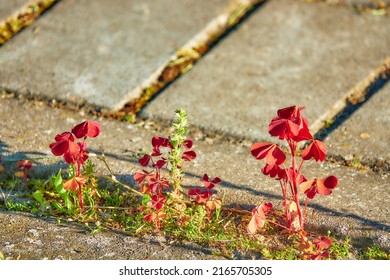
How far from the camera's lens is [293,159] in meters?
2.53

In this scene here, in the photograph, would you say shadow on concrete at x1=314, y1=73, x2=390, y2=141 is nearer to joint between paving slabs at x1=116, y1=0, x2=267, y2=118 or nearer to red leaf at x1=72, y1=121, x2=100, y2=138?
joint between paving slabs at x1=116, y1=0, x2=267, y2=118

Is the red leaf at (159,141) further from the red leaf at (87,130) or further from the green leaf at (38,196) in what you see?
the green leaf at (38,196)

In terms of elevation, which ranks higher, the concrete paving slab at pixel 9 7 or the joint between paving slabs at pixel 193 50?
the concrete paving slab at pixel 9 7

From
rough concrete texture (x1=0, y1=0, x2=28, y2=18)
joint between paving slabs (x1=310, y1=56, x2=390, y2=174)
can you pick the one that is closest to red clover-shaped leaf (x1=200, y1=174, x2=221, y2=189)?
joint between paving slabs (x1=310, y1=56, x2=390, y2=174)

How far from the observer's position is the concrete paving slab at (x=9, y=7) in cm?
395

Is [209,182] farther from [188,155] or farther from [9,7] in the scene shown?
[9,7]

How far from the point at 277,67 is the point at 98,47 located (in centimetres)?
82

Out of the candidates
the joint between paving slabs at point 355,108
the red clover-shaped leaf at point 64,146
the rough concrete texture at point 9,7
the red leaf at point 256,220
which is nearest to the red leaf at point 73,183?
the red clover-shaped leaf at point 64,146

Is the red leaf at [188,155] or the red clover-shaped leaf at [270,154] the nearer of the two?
the red clover-shaped leaf at [270,154]

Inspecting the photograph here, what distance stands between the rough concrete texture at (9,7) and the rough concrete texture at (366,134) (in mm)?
1715

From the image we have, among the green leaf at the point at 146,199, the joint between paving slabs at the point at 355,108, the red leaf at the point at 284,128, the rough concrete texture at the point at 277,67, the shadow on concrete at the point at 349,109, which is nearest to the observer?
the red leaf at the point at 284,128

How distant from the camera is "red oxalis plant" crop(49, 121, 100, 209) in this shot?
2.60 meters

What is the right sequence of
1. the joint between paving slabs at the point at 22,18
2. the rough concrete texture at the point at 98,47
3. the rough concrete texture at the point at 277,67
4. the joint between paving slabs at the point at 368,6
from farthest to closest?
the joint between paving slabs at the point at 368,6 < the joint between paving slabs at the point at 22,18 < the rough concrete texture at the point at 98,47 < the rough concrete texture at the point at 277,67
